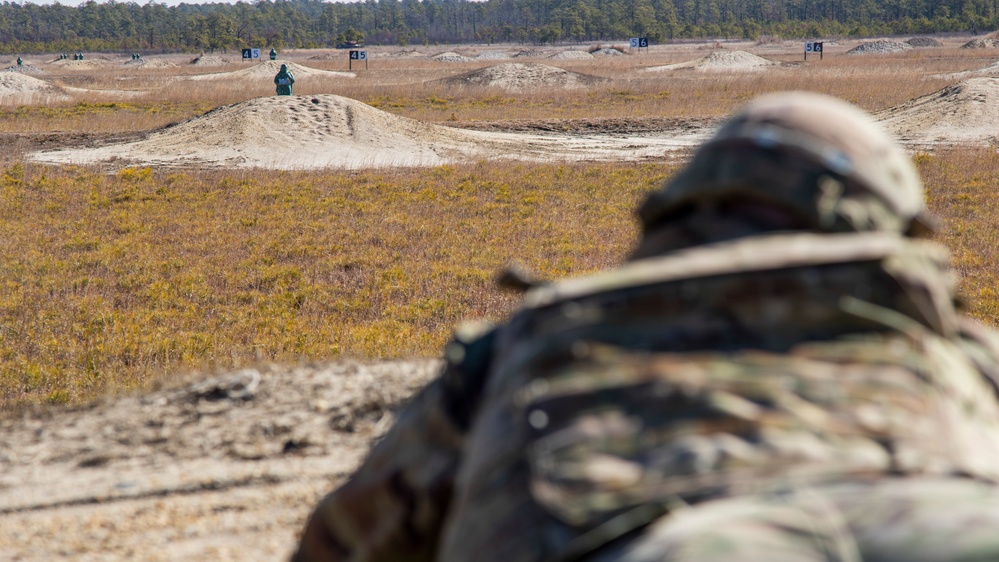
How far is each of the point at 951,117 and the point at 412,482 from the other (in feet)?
71.4

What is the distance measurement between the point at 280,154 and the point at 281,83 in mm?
7834

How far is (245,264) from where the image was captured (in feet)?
33.6

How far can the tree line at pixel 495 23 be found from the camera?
301 feet

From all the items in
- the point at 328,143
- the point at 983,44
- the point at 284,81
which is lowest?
the point at 328,143

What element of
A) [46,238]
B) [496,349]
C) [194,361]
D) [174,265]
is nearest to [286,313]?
[194,361]

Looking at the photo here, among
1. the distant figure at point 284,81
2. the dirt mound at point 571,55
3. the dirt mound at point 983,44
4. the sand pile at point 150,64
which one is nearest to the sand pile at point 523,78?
the distant figure at point 284,81

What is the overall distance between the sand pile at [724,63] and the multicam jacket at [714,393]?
4720cm

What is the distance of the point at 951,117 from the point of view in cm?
2095

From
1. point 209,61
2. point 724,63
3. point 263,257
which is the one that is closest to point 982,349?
point 263,257

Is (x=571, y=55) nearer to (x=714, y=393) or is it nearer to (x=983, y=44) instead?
(x=983, y=44)

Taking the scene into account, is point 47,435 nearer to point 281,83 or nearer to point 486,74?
point 281,83

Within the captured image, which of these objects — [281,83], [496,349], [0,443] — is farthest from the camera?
[281,83]

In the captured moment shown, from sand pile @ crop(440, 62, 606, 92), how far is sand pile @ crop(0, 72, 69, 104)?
14.7 m

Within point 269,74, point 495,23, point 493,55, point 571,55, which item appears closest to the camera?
point 269,74
